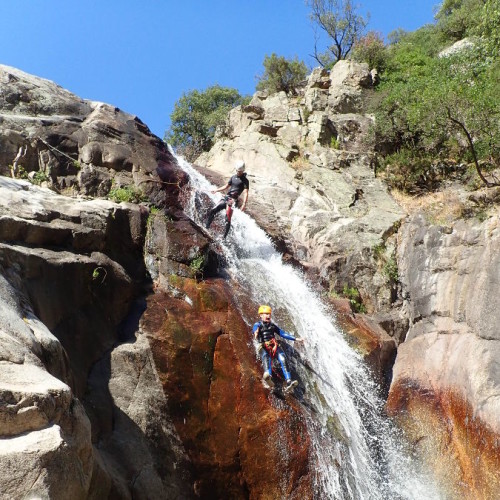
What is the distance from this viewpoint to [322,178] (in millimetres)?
19734

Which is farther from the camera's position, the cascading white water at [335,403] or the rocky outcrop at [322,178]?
the rocky outcrop at [322,178]

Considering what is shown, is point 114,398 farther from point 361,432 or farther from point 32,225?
point 361,432

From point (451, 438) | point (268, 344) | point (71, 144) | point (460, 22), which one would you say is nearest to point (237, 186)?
point (71, 144)

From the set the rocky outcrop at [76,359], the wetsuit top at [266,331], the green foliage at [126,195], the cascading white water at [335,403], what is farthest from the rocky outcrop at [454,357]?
the green foliage at [126,195]

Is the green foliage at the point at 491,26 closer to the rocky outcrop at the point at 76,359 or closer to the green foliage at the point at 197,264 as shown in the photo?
the green foliage at the point at 197,264

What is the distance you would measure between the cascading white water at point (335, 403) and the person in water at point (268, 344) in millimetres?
618

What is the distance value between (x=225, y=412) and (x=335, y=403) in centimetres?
268

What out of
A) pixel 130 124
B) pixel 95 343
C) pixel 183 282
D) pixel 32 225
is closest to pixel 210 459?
pixel 95 343

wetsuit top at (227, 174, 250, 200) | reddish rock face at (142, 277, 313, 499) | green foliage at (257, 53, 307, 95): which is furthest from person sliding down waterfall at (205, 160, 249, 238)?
green foliage at (257, 53, 307, 95)

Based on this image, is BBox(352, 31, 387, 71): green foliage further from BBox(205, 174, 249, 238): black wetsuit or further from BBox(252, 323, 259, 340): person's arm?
BBox(252, 323, 259, 340): person's arm

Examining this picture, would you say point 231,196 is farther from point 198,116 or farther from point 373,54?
point 198,116

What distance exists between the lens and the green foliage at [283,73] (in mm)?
28297

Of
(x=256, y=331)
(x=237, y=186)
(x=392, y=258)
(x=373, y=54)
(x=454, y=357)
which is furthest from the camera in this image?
(x=373, y=54)

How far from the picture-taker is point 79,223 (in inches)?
410
